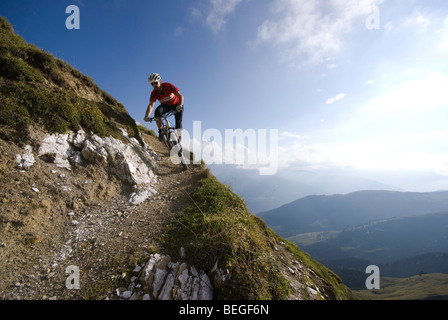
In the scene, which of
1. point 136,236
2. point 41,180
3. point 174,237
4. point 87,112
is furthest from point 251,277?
point 87,112

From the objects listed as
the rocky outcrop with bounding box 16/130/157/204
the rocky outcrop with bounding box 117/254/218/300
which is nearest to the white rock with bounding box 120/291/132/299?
the rocky outcrop with bounding box 117/254/218/300

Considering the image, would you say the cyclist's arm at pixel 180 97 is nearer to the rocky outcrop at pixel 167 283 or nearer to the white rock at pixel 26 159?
the white rock at pixel 26 159

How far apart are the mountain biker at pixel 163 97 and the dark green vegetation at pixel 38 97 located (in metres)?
2.41

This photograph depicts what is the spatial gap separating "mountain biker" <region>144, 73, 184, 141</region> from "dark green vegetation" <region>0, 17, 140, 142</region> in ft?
7.91

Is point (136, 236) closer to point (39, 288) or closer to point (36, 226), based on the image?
point (39, 288)

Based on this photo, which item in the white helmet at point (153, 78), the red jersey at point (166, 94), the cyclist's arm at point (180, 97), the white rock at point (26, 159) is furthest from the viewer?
the cyclist's arm at point (180, 97)

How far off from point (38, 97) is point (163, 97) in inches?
209

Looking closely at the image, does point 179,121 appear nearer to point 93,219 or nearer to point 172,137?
point 172,137

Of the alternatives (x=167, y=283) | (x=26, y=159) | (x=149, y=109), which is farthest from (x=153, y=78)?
(x=167, y=283)

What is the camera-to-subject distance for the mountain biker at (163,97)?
1068 centimetres

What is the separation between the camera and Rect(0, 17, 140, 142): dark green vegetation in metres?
6.97

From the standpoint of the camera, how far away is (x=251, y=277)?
4.68 metres

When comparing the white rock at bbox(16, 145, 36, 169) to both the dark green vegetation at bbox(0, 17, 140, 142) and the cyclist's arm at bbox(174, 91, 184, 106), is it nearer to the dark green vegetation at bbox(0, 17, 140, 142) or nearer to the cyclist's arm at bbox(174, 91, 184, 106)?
the dark green vegetation at bbox(0, 17, 140, 142)

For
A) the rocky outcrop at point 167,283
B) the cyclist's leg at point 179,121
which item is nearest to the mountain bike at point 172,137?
the cyclist's leg at point 179,121
